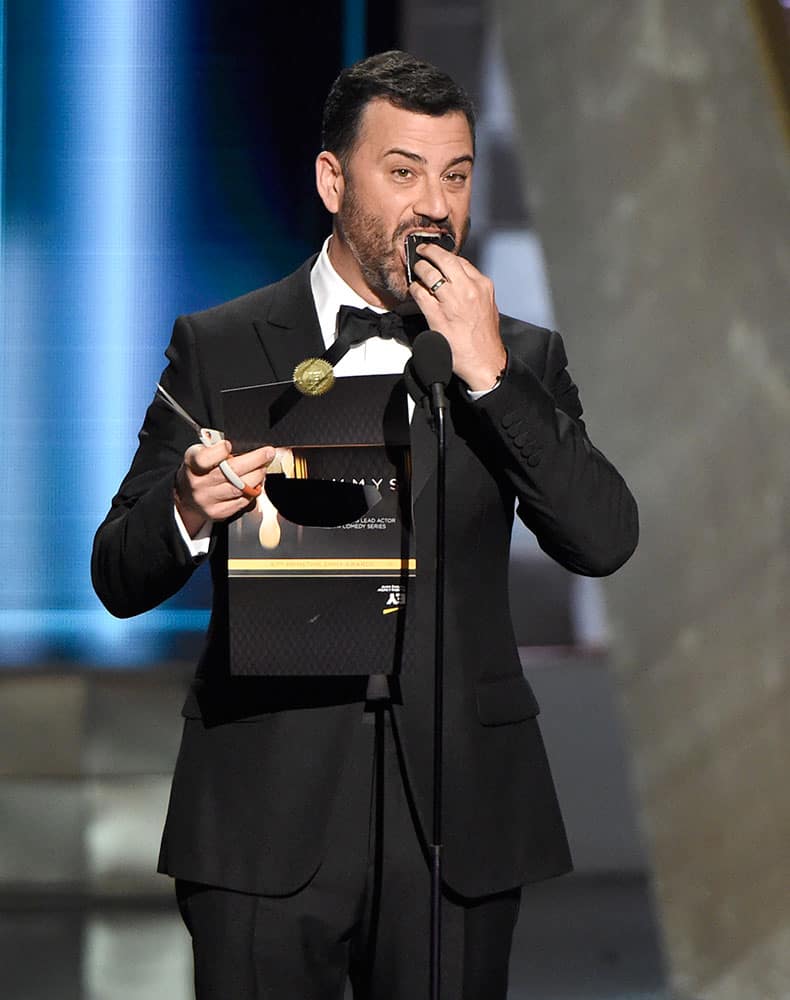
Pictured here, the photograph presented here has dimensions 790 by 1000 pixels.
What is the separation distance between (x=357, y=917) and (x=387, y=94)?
91 centimetres

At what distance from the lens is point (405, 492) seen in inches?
60.7

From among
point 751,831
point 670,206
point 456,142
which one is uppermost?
point 670,206

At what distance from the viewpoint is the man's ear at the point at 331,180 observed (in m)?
1.82

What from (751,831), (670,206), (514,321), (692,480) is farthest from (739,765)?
(514,321)

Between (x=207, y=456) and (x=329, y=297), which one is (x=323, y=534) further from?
(x=329, y=297)

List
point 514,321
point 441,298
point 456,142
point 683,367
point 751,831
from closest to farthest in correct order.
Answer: point 441,298 < point 456,142 < point 514,321 < point 751,831 < point 683,367

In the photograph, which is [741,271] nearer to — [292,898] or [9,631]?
[9,631]

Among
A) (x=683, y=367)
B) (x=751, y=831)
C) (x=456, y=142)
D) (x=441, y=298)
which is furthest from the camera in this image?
(x=683, y=367)

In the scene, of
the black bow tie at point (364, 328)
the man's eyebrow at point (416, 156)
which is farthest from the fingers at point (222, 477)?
the man's eyebrow at point (416, 156)

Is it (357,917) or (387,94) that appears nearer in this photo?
(357,917)

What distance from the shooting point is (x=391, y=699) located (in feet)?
5.39

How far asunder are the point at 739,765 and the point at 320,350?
2685 mm

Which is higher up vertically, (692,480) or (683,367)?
(683,367)

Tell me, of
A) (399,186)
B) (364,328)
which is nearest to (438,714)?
(364,328)
